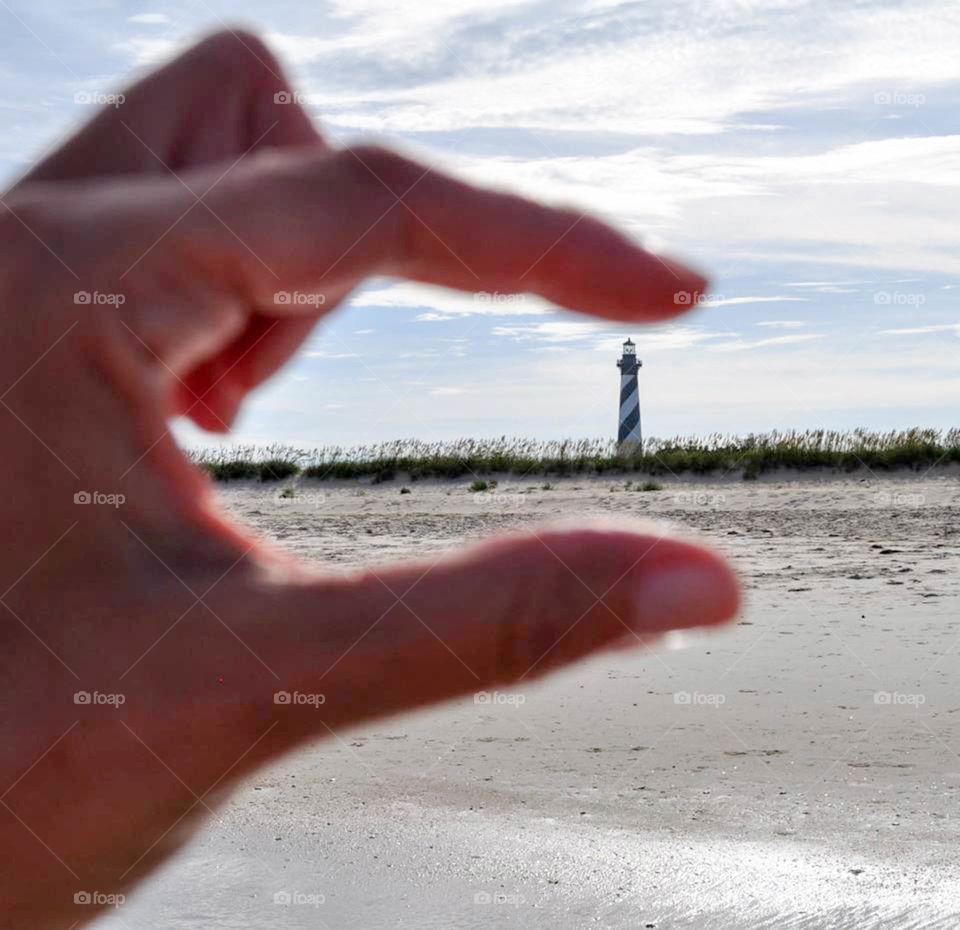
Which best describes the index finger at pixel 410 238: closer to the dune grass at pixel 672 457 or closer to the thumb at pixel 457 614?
the thumb at pixel 457 614

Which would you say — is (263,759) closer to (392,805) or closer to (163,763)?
(163,763)

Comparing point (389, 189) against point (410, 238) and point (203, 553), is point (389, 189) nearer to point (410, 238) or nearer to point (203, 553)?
point (410, 238)

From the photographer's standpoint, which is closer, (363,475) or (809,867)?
(809,867)

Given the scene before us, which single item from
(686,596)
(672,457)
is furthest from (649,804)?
(672,457)

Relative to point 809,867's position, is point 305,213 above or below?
above

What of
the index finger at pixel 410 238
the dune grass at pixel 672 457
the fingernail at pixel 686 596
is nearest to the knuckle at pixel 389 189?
the index finger at pixel 410 238

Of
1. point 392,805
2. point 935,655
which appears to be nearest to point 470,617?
point 392,805

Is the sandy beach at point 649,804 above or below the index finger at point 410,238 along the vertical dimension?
below
